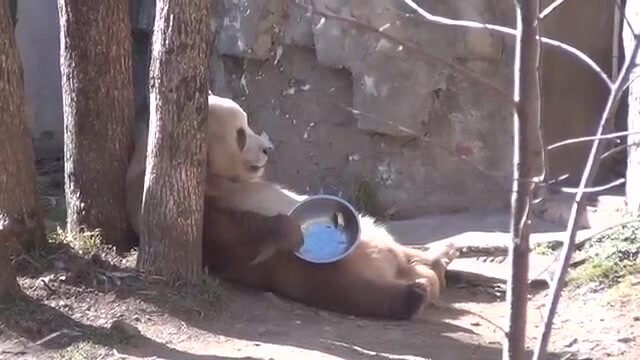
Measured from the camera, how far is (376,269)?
5.25 m

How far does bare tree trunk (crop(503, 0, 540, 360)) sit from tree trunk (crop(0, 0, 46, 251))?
326cm

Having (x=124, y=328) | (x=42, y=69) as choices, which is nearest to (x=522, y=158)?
(x=124, y=328)

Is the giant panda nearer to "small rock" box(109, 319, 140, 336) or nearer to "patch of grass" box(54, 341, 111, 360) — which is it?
"small rock" box(109, 319, 140, 336)

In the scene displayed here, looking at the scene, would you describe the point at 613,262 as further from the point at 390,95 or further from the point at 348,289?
the point at 390,95

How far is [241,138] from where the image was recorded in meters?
5.53

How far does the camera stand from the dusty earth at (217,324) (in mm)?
4348

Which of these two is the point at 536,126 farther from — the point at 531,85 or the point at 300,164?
the point at 300,164

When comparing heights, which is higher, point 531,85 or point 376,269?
point 531,85

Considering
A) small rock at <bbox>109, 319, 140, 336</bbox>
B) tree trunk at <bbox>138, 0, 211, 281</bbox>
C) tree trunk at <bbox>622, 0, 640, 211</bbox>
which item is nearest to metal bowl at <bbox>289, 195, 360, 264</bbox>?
tree trunk at <bbox>138, 0, 211, 281</bbox>

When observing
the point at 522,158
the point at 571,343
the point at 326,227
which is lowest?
the point at 571,343

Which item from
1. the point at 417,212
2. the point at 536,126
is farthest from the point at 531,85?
the point at 417,212

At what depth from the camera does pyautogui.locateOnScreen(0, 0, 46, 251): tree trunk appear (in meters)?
4.62

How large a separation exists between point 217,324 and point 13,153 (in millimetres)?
1128

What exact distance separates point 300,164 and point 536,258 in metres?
2.37
